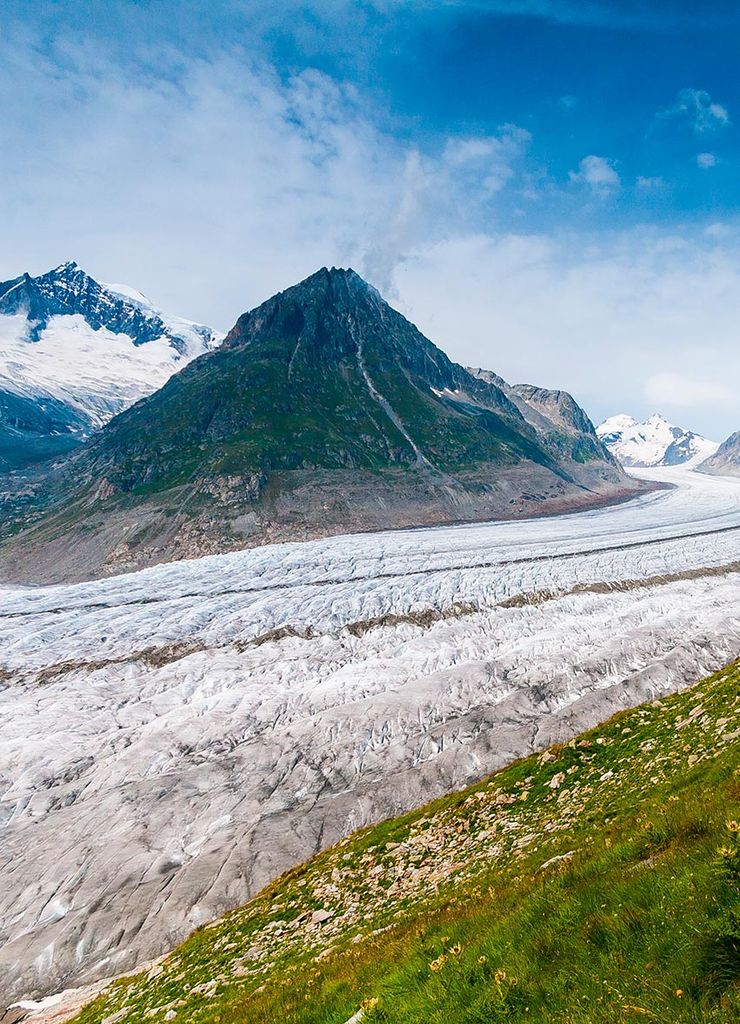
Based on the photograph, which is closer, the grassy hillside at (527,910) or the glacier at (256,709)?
the grassy hillside at (527,910)

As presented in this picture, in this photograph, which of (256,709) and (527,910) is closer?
(527,910)

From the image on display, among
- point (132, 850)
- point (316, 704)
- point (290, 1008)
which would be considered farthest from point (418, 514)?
point (290, 1008)

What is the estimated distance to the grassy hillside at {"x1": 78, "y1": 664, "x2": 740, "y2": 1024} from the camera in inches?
222

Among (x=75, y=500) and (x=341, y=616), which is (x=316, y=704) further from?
(x=75, y=500)

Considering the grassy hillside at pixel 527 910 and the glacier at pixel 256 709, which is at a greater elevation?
the grassy hillside at pixel 527 910

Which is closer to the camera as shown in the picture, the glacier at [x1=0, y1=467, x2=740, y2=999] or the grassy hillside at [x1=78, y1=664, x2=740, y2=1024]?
the grassy hillside at [x1=78, y1=664, x2=740, y2=1024]

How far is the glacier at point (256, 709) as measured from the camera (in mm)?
26734

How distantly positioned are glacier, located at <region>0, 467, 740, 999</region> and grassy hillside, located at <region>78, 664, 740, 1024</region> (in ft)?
24.5

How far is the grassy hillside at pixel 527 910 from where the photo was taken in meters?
5.64

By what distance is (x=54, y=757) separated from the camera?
35.6 meters

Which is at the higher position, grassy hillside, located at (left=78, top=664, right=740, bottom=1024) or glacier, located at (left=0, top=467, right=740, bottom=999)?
grassy hillside, located at (left=78, top=664, right=740, bottom=1024)

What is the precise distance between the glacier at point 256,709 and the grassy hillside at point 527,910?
24.5ft

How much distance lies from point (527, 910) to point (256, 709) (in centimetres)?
3588

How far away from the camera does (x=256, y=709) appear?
40406mm
